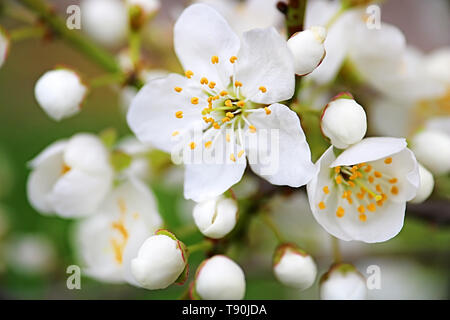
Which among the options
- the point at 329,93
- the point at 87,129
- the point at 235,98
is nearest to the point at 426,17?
the point at 329,93

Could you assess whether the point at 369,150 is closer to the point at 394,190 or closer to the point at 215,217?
the point at 394,190

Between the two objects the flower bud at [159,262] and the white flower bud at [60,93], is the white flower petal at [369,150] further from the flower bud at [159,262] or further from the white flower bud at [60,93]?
the white flower bud at [60,93]

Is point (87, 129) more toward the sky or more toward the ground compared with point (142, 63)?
more toward the sky

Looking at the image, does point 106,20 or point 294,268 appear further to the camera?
point 106,20

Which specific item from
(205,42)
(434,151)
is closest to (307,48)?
(205,42)

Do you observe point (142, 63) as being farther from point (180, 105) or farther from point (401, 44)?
point (401, 44)

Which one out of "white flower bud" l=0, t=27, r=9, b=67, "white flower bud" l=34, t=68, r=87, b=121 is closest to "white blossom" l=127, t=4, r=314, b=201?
"white flower bud" l=34, t=68, r=87, b=121

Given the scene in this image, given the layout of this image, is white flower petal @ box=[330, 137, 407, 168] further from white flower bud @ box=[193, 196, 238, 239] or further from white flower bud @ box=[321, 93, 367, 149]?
white flower bud @ box=[193, 196, 238, 239]
